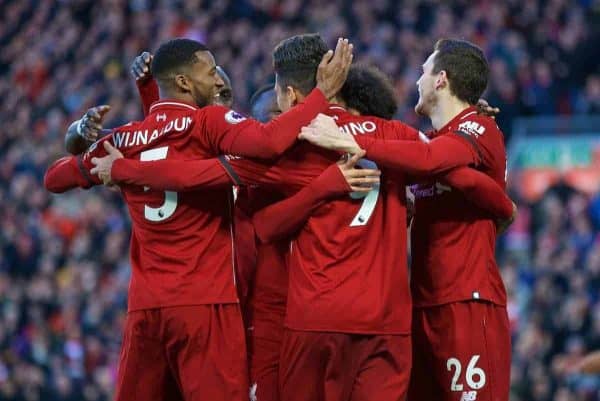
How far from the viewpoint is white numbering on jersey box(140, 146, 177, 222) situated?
5.77m

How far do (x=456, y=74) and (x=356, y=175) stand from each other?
2.63 feet

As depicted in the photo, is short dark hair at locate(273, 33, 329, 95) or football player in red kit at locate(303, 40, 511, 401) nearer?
short dark hair at locate(273, 33, 329, 95)

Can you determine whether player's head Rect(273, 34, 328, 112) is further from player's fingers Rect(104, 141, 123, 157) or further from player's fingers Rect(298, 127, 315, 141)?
player's fingers Rect(104, 141, 123, 157)

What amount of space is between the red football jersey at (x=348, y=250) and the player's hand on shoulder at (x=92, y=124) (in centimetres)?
77

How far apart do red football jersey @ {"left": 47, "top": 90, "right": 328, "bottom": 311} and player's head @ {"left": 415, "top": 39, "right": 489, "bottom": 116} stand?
65 centimetres

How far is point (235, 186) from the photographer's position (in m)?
5.91

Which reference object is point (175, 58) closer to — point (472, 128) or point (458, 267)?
point (472, 128)

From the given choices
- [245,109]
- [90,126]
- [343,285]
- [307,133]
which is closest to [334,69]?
[307,133]

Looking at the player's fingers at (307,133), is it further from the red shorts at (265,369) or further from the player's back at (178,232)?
the red shorts at (265,369)

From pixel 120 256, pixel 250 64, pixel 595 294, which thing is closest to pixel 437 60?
pixel 595 294

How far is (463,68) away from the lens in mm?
5934

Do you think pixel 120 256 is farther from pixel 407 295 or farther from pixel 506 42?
pixel 407 295

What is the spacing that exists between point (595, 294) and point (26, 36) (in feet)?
35.4

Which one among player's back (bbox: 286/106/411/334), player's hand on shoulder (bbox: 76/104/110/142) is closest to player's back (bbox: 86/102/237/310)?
player's hand on shoulder (bbox: 76/104/110/142)
